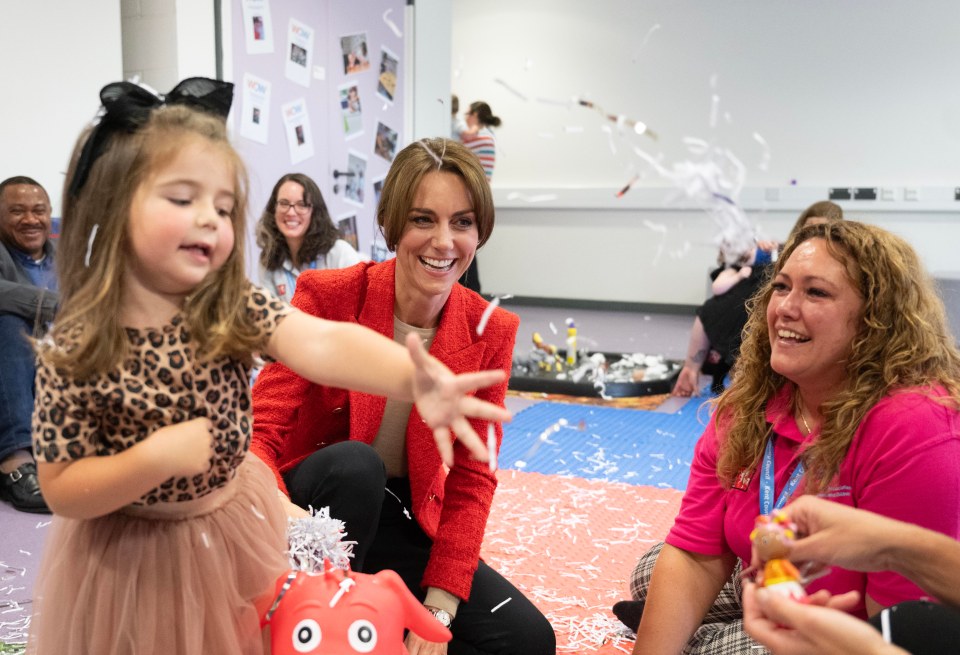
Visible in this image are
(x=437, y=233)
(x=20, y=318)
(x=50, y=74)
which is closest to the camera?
(x=437, y=233)

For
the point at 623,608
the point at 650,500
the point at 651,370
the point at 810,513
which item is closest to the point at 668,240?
the point at 651,370

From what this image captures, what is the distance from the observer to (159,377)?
3.15 feet

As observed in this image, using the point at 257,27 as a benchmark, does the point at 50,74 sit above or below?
below

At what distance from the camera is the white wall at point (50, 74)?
319cm

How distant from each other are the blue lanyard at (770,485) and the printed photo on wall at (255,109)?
10.7ft

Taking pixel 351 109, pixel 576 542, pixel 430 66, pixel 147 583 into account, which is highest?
pixel 430 66

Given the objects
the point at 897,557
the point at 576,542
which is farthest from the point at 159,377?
the point at 576,542

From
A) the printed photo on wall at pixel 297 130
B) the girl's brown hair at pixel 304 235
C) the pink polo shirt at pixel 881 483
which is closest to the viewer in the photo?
the pink polo shirt at pixel 881 483

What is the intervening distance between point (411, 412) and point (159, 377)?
71 centimetres

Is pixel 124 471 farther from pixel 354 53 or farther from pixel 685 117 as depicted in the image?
pixel 685 117

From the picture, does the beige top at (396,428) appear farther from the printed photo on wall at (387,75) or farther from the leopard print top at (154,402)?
the printed photo on wall at (387,75)

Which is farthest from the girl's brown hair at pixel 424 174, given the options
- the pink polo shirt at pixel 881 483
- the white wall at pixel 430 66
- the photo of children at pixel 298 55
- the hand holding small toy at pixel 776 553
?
the white wall at pixel 430 66

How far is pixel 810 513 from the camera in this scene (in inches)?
42.7

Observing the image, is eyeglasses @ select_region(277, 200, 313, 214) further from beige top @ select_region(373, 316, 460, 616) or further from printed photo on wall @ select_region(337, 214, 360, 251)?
beige top @ select_region(373, 316, 460, 616)
